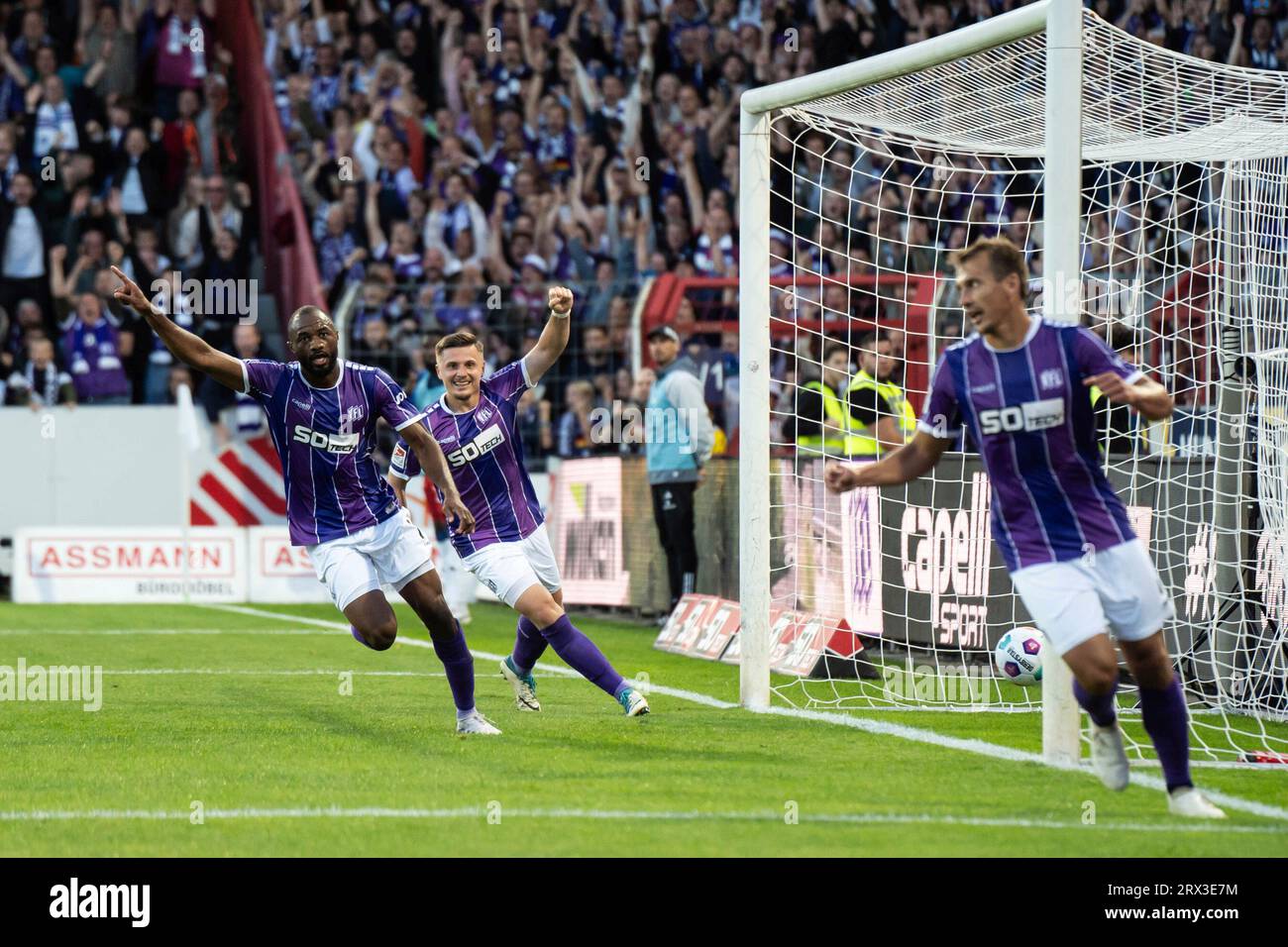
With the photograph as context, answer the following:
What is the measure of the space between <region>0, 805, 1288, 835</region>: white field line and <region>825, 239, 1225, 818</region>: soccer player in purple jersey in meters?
0.32

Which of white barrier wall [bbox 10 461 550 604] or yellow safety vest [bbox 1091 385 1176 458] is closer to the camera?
yellow safety vest [bbox 1091 385 1176 458]

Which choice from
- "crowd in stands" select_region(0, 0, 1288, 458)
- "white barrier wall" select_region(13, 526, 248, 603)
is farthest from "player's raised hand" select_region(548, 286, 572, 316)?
"white barrier wall" select_region(13, 526, 248, 603)

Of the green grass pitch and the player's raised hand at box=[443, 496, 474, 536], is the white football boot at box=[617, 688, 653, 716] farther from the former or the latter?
the player's raised hand at box=[443, 496, 474, 536]

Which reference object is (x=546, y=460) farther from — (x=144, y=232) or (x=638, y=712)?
(x=638, y=712)

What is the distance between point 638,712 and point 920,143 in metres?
4.09

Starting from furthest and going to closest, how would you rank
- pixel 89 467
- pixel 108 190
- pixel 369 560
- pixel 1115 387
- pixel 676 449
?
pixel 108 190 < pixel 89 467 < pixel 676 449 < pixel 369 560 < pixel 1115 387

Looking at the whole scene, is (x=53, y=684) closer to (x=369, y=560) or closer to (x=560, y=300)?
(x=369, y=560)

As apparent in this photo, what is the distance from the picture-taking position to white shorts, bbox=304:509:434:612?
9.22 m

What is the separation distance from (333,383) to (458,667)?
1491 millimetres

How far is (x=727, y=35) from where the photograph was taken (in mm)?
24078

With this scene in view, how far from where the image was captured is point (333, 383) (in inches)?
356

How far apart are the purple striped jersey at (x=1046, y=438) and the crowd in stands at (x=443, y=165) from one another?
10388 mm
